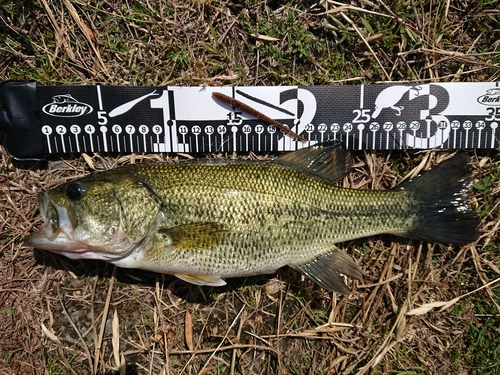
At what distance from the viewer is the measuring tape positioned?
3072 millimetres

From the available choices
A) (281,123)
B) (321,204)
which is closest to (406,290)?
(321,204)

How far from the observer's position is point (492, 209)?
3145 mm

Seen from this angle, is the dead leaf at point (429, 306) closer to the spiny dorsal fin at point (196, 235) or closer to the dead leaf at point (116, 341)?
the spiny dorsal fin at point (196, 235)

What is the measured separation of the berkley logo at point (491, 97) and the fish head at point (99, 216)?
106 inches

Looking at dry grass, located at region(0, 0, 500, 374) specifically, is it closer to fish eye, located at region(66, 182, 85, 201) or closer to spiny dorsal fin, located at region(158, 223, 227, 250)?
fish eye, located at region(66, 182, 85, 201)

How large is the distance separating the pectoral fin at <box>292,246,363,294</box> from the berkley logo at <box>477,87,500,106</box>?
170 centimetres

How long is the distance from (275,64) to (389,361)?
270 centimetres

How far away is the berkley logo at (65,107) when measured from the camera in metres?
3.08

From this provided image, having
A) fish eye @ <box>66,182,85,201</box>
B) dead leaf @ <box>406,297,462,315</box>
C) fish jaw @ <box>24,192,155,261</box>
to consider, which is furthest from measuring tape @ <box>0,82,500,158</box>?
dead leaf @ <box>406,297,462,315</box>

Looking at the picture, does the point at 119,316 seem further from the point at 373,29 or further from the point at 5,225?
the point at 373,29

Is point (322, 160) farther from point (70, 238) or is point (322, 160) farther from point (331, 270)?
point (70, 238)

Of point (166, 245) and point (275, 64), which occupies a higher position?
point (275, 64)

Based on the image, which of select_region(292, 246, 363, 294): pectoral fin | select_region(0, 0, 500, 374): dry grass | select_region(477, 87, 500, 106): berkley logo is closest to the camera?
select_region(292, 246, 363, 294): pectoral fin

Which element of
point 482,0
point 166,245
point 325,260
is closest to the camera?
point 166,245
